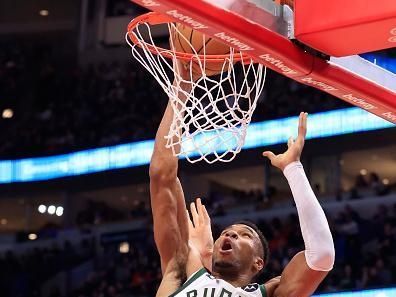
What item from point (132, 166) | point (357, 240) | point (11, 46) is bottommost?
point (357, 240)

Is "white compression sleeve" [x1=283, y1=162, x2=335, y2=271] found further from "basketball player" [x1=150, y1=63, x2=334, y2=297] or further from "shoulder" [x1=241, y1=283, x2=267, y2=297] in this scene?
"shoulder" [x1=241, y1=283, x2=267, y2=297]

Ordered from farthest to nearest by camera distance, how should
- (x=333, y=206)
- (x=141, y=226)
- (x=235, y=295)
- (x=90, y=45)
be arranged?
(x=90, y=45) < (x=141, y=226) < (x=333, y=206) < (x=235, y=295)

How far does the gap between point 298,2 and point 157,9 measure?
679 millimetres

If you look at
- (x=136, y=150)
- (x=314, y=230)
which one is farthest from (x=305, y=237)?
(x=136, y=150)

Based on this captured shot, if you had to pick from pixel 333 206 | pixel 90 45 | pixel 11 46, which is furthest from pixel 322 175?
pixel 11 46

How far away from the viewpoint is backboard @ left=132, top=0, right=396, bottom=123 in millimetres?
3418

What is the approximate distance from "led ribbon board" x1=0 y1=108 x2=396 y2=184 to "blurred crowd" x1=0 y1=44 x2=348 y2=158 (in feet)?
0.49

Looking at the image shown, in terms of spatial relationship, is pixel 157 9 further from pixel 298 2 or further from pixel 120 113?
pixel 120 113

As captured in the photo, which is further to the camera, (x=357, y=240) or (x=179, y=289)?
(x=357, y=240)

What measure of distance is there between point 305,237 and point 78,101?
1447 cm

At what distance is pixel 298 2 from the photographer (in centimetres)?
372

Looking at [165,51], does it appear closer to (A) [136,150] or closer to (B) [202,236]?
(B) [202,236]

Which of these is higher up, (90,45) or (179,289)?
(90,45)

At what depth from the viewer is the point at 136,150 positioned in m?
16.2
